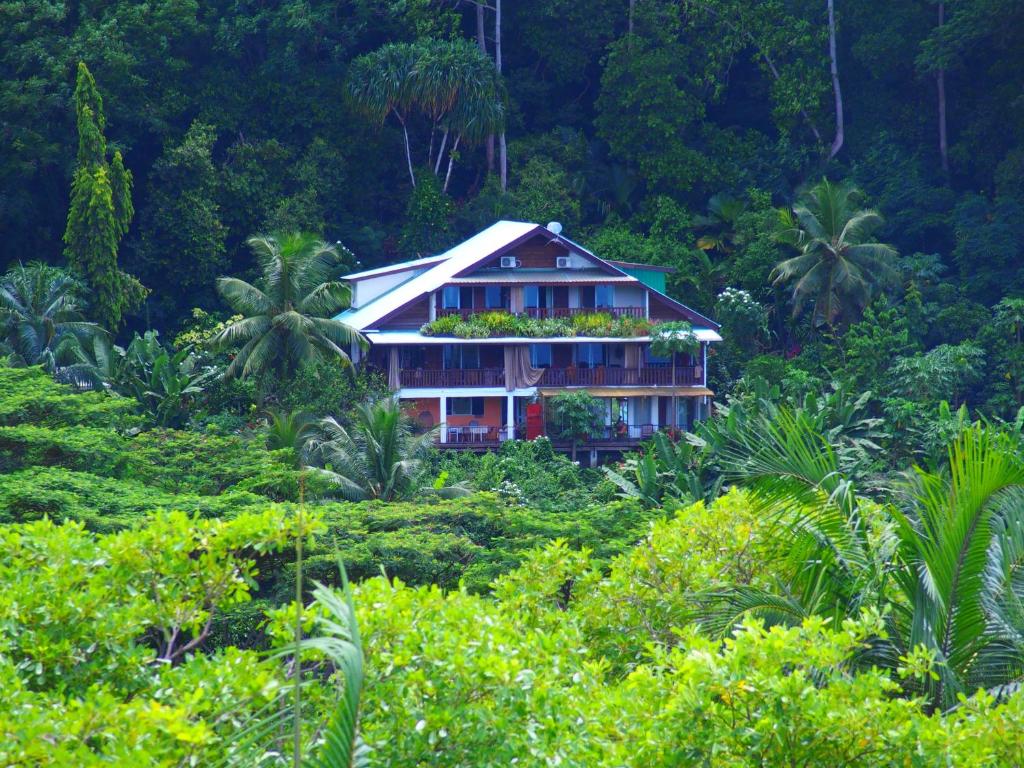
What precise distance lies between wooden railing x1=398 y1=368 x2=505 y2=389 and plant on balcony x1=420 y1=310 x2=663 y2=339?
3.31ft

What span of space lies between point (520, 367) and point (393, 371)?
3.40m

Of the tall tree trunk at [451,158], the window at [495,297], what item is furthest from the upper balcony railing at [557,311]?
the tall tree trunk at [451,158]

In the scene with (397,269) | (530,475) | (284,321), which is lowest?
(530,475)

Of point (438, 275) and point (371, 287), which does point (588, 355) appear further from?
point (371, 287)

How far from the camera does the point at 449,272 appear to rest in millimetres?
36719

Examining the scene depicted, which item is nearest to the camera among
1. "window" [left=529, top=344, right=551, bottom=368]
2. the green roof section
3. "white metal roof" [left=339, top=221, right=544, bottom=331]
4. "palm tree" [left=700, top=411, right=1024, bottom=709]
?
"palm tree" [left=700, top=411, right=1024, bottom=709]

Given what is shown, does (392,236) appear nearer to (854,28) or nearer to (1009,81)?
(854,28)

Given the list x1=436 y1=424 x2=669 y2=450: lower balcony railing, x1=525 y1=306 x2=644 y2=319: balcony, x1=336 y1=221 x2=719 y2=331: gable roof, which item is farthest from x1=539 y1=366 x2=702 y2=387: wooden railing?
x1=336 y1=221 x2=719 y2=331: gable roof

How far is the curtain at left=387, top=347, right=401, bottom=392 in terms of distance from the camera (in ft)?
117

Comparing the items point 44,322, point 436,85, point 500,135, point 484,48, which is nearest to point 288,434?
point 44,322

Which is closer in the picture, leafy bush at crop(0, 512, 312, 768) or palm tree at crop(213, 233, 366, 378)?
leafy bush at crop(0, 512, 312, 768)

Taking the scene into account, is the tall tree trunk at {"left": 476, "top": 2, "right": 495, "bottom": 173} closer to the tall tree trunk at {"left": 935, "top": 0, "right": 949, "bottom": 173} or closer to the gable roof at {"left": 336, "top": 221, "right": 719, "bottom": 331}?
the gable roof at {"left": 336, "top": 221, "right": 719, "bottom": 331}

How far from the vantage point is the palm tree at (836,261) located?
130ft

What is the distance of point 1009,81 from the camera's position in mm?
45344
